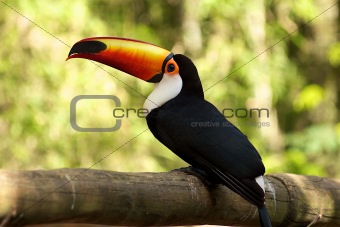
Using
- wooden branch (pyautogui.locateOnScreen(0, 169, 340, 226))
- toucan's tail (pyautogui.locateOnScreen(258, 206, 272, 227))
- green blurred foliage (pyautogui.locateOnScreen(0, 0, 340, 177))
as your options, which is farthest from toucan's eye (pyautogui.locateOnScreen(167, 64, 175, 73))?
green blurred foliage (pyautogui.locateOnScreen(0, 0, 340, 177))

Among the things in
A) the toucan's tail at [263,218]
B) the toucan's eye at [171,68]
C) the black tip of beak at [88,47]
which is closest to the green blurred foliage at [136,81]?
the toucan's eye at [171,68]

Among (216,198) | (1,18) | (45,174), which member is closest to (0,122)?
(1,18)

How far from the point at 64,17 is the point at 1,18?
593mm

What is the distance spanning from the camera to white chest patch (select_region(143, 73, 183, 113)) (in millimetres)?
3199

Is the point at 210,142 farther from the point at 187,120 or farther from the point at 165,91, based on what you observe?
the point at 165,91

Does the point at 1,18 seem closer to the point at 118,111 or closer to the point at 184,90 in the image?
the point at 118,111

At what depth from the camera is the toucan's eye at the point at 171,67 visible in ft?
10.9

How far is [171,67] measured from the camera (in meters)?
3.34

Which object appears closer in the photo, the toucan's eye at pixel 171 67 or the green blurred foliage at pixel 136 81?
the toucan's eye at pixel 171 67

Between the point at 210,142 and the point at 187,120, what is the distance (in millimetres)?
167

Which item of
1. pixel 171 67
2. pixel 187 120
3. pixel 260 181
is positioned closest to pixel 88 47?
pixel 171 67

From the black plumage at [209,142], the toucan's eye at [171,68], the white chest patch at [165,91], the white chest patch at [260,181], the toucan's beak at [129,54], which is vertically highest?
the toucan's beak at [129,54]

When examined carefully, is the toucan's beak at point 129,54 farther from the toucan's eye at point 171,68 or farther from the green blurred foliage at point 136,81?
the green blurred foliage at point 136,81

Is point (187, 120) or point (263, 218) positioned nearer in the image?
point (263, 218)
